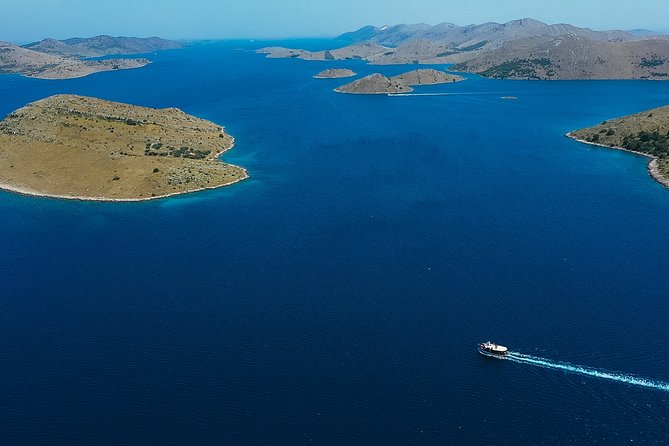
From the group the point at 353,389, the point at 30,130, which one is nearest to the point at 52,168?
the point at 30,130

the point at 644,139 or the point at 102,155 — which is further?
the point at 644,139

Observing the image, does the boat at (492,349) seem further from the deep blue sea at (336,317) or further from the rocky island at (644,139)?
the rocky island at (644,139)

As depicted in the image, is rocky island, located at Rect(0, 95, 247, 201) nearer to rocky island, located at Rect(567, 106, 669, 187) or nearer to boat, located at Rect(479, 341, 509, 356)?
boat, located at Rect(479, 341, 509, 356)

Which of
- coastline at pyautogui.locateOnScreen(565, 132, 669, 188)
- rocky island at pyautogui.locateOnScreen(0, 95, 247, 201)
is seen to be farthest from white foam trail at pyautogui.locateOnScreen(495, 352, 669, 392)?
rocky island at pyautogui.locateOnScreen(0, 95, 247, 201)

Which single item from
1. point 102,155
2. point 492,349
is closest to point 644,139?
point 492,349

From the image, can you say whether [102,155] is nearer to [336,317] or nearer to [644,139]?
[336,317]

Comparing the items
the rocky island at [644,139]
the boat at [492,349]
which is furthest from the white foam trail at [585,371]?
the rocky island at [644,139]

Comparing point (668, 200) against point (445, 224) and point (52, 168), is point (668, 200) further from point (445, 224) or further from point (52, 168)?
point (52, 168)
